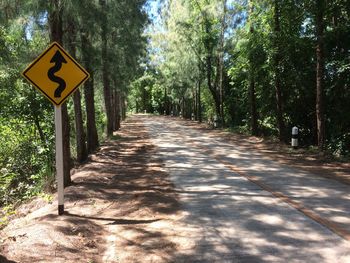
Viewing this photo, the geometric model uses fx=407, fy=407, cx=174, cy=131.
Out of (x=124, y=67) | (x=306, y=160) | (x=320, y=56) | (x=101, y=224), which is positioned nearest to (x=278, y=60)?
(x=320, y=56)

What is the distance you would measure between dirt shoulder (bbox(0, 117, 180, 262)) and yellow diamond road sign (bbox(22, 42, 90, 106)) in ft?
7.03

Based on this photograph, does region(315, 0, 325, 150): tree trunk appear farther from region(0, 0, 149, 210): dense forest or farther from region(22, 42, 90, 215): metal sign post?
region(22, 42, 90, 215): metal sign post

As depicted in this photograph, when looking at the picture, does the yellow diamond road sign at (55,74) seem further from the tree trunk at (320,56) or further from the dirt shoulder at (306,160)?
the tree trunk at (320,56)

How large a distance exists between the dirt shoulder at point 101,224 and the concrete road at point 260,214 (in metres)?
0.43

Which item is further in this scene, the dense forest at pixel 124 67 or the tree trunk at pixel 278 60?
the tree trunk at pixel 278 60

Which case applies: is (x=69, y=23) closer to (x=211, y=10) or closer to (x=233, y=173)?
(x=233, y=173)

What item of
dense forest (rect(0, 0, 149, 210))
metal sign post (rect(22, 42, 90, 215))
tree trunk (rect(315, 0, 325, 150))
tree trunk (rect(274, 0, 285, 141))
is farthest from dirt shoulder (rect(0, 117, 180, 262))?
tree trunk (rect(274, 0, 285, 141))

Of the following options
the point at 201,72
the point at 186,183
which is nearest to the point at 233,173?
the point at 186,183

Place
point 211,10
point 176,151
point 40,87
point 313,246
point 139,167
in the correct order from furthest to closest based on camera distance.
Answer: point 211,10 < point 176,151 < point 139,167 < point 40,87 < point 313,246

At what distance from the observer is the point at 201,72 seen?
34938 millimetres

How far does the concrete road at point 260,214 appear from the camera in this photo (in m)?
5.20

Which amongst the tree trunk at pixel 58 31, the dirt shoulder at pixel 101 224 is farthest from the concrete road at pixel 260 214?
the tree trunk at pixel 58 31

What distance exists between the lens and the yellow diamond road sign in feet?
22.8

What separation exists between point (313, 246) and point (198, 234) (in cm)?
162
